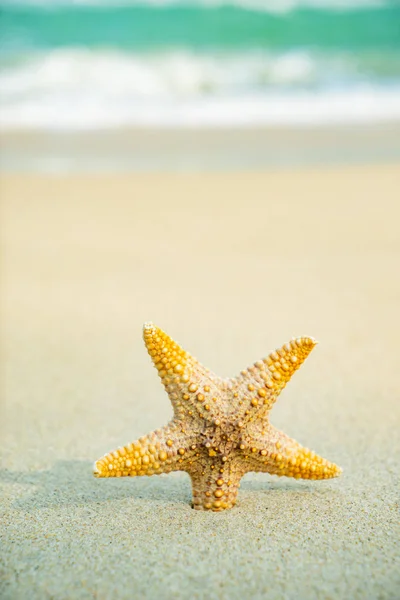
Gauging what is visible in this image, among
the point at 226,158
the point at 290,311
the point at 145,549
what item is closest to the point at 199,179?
the point at 226,158

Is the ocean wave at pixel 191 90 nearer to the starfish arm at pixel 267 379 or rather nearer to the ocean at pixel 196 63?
the ocean at pixel 196 63

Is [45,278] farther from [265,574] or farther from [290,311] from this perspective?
[265,574]

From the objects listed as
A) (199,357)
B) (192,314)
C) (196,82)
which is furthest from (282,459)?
(196,82)

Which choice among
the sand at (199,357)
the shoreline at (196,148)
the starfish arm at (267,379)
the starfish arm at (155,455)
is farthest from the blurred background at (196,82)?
the starfish arm at (155,455)

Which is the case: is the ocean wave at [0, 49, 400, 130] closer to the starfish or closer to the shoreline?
the shoreline

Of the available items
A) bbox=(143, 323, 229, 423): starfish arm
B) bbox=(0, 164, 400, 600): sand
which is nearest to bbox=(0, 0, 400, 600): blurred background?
bbox=(0, 164, 400, 600): sand

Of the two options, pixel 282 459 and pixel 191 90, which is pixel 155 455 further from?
pixel 191 90

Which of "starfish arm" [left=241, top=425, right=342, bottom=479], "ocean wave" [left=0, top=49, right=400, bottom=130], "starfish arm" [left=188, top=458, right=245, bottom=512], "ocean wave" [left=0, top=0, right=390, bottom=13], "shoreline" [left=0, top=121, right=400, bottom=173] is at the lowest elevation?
"starfish arm" [left=188, top=458, right=245, bottom=512]
